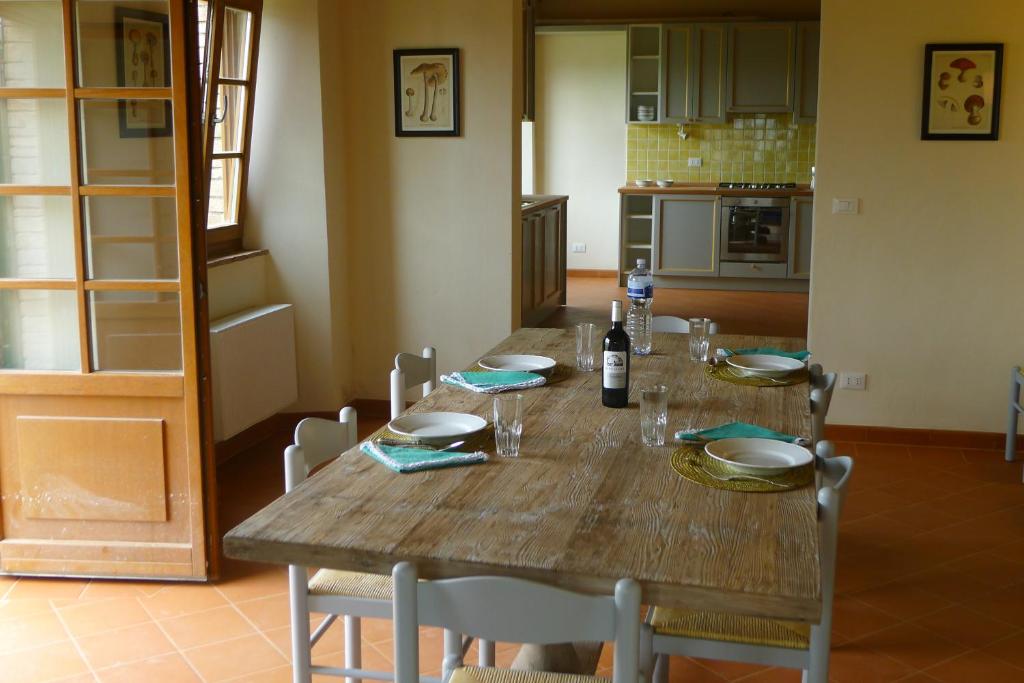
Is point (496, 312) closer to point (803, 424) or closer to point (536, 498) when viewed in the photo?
point (803, 424)

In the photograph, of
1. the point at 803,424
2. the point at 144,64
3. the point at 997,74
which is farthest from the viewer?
the point at 997,74

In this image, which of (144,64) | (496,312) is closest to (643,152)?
(496,312)

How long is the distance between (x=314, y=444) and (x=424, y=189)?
3.12 m

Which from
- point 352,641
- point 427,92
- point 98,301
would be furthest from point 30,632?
point 427,92

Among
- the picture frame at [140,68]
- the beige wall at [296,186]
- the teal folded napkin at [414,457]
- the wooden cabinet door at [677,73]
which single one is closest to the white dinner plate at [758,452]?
the teal folded napkin at [414,457]

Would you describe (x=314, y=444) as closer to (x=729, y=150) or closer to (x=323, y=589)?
(x=323, y=589)

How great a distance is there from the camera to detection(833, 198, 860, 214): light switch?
505 centimetres

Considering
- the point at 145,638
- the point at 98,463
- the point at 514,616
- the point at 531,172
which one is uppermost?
the point at 531,172

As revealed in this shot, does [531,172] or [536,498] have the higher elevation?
[531,172]

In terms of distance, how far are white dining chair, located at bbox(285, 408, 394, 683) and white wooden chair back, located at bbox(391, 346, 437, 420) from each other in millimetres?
407

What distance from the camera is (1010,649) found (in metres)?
3.15

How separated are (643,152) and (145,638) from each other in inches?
316

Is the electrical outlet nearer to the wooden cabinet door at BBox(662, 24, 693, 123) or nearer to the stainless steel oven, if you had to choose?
the stainless steel oven

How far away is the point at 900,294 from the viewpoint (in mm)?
5094
